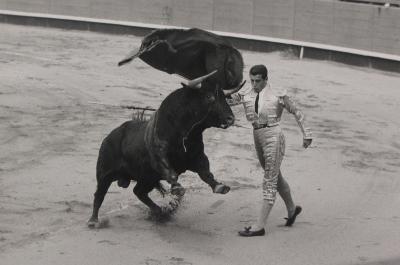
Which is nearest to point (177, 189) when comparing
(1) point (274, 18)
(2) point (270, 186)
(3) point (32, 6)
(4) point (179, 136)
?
(4) point (179, 136)

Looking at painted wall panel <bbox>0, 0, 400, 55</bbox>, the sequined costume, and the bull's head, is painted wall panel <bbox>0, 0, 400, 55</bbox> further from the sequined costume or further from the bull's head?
the bull's head

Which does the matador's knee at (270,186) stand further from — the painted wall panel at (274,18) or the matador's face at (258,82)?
the painted wall panel at (274,18)

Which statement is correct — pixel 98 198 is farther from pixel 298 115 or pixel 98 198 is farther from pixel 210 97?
pixel 298 115

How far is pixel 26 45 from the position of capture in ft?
63.0

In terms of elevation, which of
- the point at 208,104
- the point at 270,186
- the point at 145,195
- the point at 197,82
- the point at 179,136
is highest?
the point at 197,82

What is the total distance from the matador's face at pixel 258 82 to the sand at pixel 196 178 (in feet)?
3.82

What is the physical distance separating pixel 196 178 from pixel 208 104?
103 inches

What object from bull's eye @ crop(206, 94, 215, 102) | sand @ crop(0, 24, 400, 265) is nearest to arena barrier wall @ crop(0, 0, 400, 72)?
sand @ crop(0, 24, 400, 265)

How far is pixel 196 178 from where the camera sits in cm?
989

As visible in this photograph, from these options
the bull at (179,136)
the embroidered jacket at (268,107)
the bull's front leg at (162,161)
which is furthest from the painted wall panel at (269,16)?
the bull's front leg at (162,161)

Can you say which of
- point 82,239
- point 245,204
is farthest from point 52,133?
point 82,239

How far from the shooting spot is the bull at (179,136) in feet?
24.1

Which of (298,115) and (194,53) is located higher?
(194,53)

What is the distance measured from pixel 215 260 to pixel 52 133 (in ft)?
16.2
